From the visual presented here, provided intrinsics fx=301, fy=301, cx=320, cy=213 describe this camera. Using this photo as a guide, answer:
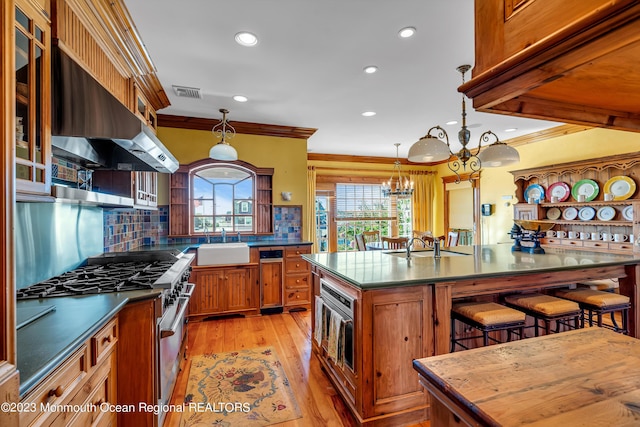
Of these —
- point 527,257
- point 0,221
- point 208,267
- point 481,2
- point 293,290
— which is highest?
point 481,2

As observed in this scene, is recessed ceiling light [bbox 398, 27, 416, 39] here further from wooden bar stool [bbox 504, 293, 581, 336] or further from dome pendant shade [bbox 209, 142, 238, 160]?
dome pendant shade [bbox 209, 142, 238, 160]

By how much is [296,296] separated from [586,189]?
4.29 meters

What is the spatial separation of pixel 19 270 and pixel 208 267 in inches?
84.7

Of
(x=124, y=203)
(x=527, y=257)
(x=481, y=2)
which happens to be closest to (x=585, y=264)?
(x=527, y=257)

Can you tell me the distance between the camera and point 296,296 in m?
4.12

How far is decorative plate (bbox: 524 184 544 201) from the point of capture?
472cm

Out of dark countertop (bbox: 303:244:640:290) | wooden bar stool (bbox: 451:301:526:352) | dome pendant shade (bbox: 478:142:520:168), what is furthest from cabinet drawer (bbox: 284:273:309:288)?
dome pendant shade (bbox: 478:142:520:168)

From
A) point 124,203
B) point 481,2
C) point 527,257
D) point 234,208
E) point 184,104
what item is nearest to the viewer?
point 481,2

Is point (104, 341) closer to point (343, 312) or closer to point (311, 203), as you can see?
point (343, 312)

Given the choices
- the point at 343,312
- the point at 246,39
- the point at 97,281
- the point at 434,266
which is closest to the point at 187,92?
the point at 246,39

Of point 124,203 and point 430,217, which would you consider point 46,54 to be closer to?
point 124,203

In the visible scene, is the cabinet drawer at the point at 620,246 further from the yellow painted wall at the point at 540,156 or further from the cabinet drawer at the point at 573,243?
the yellow painted wall at the point at 540,156

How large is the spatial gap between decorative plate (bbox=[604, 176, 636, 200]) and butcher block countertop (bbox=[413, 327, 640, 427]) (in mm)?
3877

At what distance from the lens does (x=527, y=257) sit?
8.75 ft
